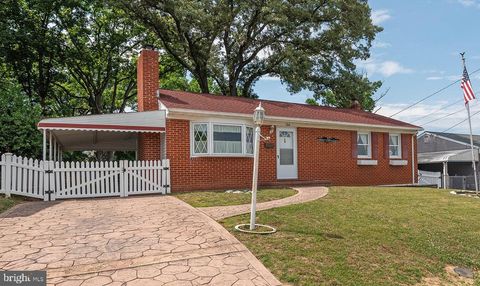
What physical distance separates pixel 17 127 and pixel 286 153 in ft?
34.1

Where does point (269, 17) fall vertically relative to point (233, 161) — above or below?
above

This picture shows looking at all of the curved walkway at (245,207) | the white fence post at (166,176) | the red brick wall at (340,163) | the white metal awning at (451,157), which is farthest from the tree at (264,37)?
the curved walkway at (245,207)

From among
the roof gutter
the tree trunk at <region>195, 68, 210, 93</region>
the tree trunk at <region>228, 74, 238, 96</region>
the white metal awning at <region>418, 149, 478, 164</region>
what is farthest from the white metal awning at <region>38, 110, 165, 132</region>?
the white metal awning at <region>418, 149, 478, 164</region>

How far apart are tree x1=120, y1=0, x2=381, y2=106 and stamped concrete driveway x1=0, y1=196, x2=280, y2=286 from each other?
1649 cm

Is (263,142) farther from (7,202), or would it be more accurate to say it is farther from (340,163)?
(7,202)

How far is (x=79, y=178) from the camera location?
10.2 meters

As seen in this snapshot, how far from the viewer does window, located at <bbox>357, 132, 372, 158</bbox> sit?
52.1 feet

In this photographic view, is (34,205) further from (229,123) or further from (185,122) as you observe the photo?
(229,123)

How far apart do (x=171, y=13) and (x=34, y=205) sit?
52.1ft

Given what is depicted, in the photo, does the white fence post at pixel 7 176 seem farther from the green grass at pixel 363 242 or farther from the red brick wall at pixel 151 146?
the green grass at pixel 363 242

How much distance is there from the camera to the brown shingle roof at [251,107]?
12.7m

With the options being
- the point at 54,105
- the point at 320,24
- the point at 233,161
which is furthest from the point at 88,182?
the point at 54,105

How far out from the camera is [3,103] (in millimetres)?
13703

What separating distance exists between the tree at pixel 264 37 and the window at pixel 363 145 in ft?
30.4
